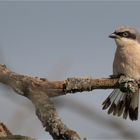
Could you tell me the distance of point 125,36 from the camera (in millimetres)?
5570

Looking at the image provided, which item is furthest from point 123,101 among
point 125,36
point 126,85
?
point 126,85

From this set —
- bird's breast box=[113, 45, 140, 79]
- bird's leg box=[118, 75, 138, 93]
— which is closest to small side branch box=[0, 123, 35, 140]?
bird's leg box=[118, 75, 138, 93]

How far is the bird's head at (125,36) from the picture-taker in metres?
5.43

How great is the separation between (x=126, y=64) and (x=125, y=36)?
80 cm

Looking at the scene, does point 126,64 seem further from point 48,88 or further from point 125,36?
point 48,88

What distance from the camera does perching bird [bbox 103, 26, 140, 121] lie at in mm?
4633

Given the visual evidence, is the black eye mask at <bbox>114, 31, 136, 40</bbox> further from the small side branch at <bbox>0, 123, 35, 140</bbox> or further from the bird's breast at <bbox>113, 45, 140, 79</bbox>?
the small side branch at <bbox>0, 123, 35, 140</bbox>

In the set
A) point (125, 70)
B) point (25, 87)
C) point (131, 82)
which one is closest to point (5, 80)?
point (25, 87)

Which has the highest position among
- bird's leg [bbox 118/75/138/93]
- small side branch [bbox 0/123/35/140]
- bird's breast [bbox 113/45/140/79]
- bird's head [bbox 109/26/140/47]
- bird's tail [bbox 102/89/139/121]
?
small side branch [bbox 0/123/35/140]

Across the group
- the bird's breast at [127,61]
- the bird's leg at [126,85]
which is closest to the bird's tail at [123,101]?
the bird's breast at [127,61]

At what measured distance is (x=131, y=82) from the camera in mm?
2996

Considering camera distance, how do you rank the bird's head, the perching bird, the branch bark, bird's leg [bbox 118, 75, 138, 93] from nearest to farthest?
Result: the branch bark
bird's leg [bbox 118, 75, 138, 93]
the perching bird
the bird's head

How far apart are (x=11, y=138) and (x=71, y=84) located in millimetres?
1073

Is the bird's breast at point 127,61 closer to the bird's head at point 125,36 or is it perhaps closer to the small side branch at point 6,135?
the bird's head at point 125,36
